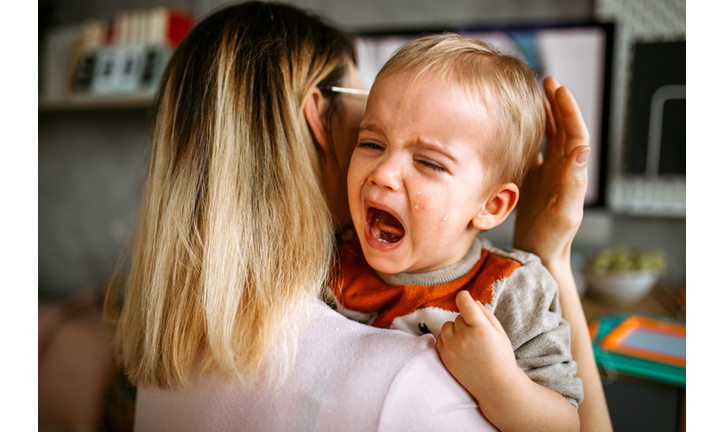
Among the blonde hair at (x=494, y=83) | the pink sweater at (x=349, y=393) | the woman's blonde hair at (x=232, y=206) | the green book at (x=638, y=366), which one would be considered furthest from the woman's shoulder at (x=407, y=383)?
the green book at (x=638, y=366)

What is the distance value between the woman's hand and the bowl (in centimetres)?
114

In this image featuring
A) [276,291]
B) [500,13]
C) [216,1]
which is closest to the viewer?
[276,291]

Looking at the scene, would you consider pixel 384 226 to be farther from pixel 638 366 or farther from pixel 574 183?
pixel 638 366

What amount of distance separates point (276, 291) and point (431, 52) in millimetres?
495

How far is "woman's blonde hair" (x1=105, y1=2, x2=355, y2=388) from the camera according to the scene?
0.74 m

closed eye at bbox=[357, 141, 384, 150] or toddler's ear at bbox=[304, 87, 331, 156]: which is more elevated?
toddler's ear at bbox=[304, 87, 331, 156]

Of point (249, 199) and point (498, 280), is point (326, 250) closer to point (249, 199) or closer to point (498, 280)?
point (249, 199)

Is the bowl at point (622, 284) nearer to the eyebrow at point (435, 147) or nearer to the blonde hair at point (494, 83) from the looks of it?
the blonde hair at point (494, 83)

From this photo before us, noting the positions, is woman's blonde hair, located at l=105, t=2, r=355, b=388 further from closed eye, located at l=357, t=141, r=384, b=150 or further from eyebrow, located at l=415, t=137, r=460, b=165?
eyebrow, located at l=415, t=137, r=460, b=165

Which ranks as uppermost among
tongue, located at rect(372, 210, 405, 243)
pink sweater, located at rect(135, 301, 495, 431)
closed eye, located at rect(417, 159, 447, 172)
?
closed eye, located at rect(417, 159, 447, 172)

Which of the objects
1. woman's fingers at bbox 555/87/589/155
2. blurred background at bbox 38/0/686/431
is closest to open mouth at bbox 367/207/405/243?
woman's fingers at bbox 555/87/589/155

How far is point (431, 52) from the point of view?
2.62 feet

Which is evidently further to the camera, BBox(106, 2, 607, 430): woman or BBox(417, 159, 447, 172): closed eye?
BBox(417, 159, 447, 172): closed eye
